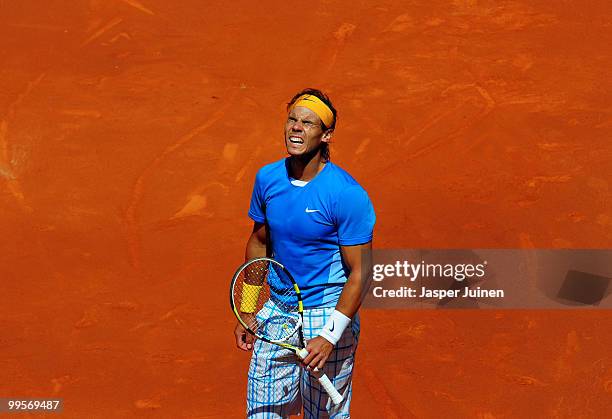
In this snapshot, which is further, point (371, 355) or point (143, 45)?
point (143, 45)

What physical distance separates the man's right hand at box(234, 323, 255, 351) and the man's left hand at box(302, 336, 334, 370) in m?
0.47

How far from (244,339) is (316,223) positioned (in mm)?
762

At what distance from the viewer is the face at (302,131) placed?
14.6 feet

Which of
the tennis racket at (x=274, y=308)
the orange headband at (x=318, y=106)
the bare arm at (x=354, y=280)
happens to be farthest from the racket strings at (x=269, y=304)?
the orange headband at (x=318, y=106)

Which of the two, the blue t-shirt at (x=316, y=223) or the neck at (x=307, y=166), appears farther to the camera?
the neck at (x=307, y=166)

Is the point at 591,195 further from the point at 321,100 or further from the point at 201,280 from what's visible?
the point at 321,100

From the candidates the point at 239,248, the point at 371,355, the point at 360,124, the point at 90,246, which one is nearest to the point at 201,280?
the point at 239,248

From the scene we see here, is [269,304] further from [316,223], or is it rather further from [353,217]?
[353,217]

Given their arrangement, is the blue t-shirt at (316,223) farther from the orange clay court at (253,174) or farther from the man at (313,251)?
the orange clay court at (253,174)

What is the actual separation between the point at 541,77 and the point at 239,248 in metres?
3.04

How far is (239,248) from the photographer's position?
277 inches

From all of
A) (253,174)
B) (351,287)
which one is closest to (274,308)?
(351,287)

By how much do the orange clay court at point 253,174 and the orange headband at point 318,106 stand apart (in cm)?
238

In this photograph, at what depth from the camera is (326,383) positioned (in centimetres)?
439
